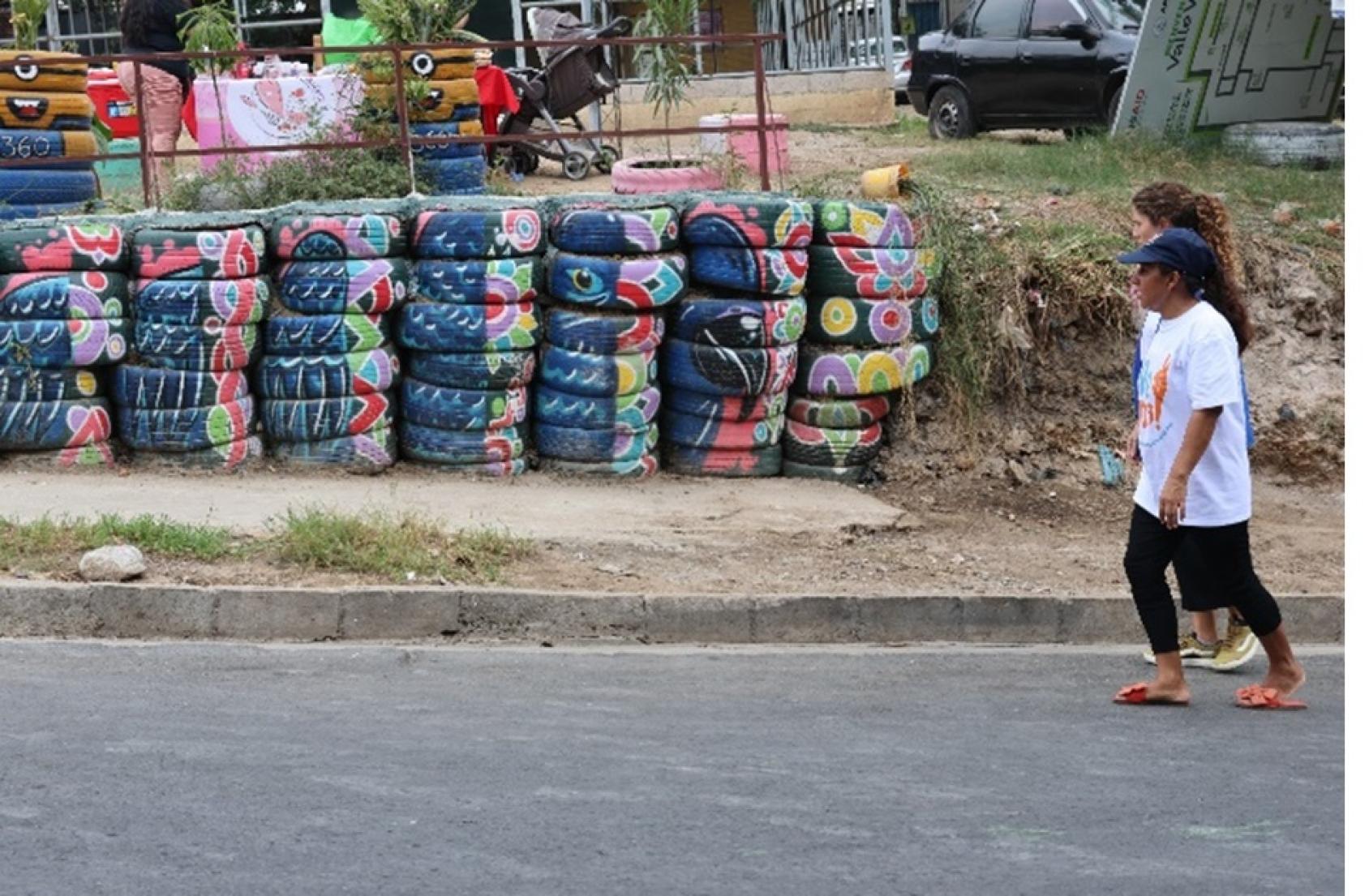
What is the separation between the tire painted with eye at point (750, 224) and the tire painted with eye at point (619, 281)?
245 mm

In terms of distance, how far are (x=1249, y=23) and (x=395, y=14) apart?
23.7ft

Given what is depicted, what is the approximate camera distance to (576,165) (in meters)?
15.8

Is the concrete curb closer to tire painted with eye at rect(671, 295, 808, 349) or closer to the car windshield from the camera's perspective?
tire painted with eye at rect(671, 295, 808, 349)

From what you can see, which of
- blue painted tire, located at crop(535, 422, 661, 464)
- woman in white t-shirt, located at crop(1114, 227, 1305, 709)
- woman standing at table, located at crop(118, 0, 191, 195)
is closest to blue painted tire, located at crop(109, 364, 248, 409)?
blue painted tire, located at crop(535, 422, 661, 464)

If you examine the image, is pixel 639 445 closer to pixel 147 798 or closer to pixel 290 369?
pixel 290 369

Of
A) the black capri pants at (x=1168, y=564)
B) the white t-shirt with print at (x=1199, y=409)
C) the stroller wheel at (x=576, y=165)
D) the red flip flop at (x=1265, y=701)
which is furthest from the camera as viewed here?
the stroller wheel at (x=576, y=165)

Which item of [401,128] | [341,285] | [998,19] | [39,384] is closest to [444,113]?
[401,128]

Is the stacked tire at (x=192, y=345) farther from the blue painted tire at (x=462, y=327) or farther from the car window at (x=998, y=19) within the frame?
the car window at (x=998, y=19)

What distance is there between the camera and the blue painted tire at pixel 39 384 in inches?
389

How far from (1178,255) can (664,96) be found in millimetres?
8670

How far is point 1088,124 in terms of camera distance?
18.0 m

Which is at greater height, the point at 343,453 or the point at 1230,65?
the point at 1230,65

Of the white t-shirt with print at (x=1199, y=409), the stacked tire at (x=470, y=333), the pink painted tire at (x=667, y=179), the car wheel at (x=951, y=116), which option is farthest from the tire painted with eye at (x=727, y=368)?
the car wheel at (x=951, y=116)

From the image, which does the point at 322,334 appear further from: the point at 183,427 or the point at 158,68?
the point at 158,68
